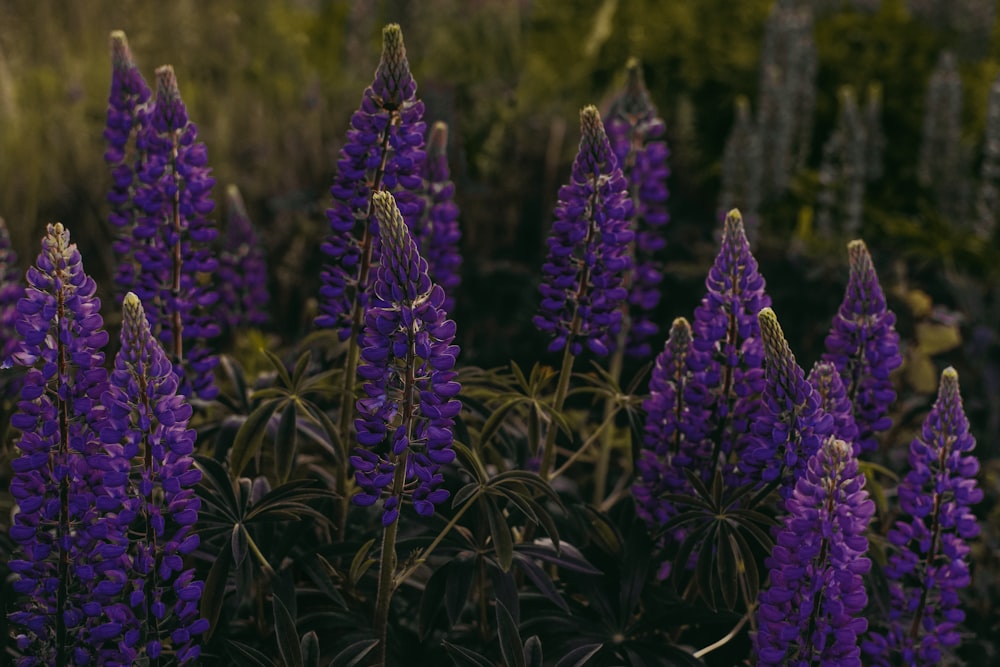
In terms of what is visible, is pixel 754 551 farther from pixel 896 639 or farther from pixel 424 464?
pixel 424 464

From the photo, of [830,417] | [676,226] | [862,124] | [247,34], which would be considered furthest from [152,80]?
[830,417]

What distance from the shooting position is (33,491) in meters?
2.32

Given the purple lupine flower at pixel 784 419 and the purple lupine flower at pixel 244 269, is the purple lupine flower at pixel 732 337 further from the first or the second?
the purple lupine flower at pixel 244 269

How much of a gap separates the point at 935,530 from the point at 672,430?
2.09ft

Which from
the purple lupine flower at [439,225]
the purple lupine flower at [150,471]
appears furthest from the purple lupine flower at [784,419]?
the purple lupine flower at [150,471]

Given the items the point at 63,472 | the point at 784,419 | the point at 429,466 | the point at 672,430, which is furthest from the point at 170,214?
the point at 784,419

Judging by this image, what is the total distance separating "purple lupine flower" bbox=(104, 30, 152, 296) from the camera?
3033 mm

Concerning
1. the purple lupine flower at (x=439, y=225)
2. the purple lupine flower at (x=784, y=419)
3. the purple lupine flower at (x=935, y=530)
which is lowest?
the purple lupine flower at (x=935, y=530)

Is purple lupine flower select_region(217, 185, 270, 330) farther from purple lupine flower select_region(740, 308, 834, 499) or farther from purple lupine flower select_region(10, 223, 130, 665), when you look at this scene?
purple lupine flower select_region(740, 308, 834, 499)

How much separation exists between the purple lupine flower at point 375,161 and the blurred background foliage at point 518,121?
1065 mm

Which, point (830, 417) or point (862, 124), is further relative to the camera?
point (862, 124)

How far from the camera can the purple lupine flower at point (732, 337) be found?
2719mm

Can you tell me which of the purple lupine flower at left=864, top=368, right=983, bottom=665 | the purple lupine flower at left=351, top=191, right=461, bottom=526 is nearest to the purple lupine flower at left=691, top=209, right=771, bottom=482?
the purple lupine flower at left=864, top=368, right=983, bottom=665

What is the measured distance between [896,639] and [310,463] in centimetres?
161
